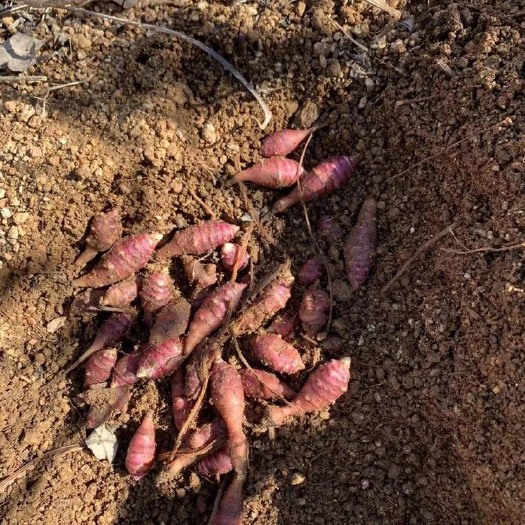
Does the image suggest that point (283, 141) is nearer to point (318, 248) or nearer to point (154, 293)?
point (318, 248)

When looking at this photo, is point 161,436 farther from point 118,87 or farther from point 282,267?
point 118,87

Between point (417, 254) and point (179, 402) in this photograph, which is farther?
point (179, 402)

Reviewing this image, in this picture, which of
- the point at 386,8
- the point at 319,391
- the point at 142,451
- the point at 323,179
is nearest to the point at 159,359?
the point at 142,451

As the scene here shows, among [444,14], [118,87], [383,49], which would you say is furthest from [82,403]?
[444,14]

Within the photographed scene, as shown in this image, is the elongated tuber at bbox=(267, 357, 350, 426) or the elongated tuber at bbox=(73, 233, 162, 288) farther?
the elongated tuber at bbox=(73, 233, 162, 288)

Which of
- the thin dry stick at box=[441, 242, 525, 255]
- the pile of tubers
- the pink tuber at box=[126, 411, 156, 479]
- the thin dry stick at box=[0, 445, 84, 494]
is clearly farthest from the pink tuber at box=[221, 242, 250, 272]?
the thin dry stick at box=[0, 445, 84, 494]

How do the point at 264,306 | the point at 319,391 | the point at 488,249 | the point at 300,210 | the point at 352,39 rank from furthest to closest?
the point at 300,210
the point at 352,39
the point at 264,306
the point at 319,391
the point at 488,249

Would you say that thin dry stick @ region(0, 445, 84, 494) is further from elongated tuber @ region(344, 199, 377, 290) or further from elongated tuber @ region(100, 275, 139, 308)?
elongated tuber @ region(344, 199, 377, 290)
